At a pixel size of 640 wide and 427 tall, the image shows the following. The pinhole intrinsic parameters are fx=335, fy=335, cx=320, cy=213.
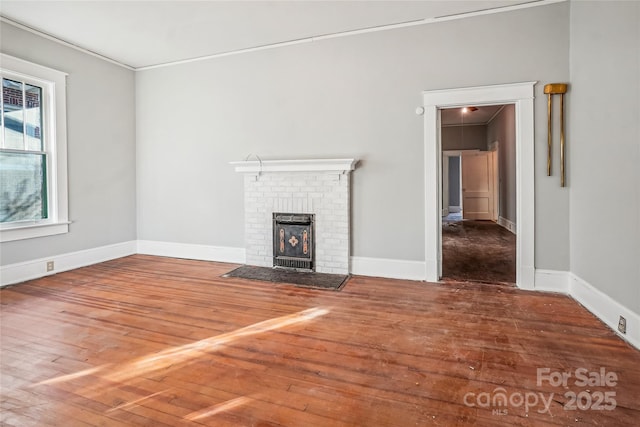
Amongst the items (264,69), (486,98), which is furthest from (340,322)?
(264,69)

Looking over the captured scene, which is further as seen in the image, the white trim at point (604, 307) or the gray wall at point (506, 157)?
the gray wall at point (506, 157)

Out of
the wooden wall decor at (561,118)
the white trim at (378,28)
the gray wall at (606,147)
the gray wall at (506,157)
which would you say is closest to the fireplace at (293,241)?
the white trim at (378,28)

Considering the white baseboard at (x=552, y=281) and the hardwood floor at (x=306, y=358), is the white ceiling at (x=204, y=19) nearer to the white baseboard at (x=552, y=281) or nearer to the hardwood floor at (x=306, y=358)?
the white baseboard at (x=552, y=281)

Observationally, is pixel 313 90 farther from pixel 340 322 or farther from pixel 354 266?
pixel 340 322

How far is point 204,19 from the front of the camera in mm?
3709

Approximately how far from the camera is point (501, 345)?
2.30 m

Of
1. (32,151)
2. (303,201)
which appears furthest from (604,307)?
(32,151)

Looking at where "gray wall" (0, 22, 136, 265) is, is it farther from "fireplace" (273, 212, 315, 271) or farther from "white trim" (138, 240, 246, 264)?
"fireplace" (273, 212, 315, 271)

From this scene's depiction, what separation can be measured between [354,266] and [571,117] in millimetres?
2685

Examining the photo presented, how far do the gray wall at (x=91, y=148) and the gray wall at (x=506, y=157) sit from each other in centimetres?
698

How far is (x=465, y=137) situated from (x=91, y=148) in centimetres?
928

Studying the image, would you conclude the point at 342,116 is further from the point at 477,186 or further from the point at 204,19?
the point at 477,186

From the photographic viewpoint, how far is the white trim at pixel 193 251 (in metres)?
4.74

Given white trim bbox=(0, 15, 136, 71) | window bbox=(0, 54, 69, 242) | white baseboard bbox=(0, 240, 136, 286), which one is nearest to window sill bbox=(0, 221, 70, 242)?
window bbox=(0, 54, 69, 242)
